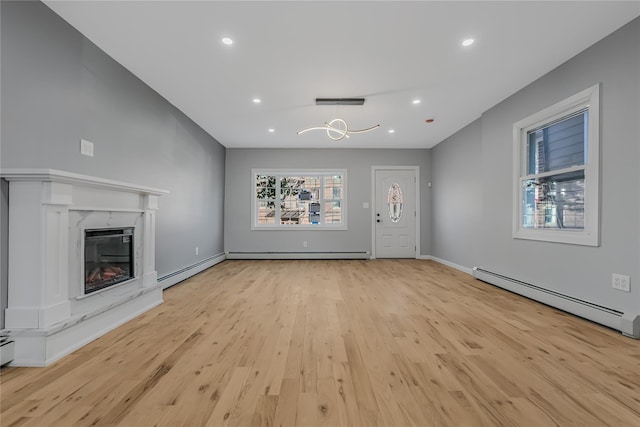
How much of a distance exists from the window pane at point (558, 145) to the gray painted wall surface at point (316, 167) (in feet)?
9.92

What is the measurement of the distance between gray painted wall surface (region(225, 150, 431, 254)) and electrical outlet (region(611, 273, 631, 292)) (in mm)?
4031

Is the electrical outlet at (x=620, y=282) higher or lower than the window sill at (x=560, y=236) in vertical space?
lower

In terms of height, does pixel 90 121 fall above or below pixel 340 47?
below

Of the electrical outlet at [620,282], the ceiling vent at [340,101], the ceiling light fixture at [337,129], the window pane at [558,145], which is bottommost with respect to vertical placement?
the electrical outlet at [620,282]

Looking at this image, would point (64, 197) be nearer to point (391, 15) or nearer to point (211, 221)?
point (391, 15)

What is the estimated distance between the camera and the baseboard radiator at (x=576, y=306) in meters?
2.22

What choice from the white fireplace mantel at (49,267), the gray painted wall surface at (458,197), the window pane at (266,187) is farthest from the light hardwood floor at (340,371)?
the window pane at (266,187)

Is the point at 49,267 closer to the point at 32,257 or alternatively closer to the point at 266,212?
the point at 32,257

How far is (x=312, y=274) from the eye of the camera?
4.69m

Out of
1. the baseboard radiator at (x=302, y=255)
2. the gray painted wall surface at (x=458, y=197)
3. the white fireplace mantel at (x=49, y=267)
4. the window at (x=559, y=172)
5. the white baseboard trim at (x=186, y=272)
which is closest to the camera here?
the white fireplace mantel at (x=49, y=267)

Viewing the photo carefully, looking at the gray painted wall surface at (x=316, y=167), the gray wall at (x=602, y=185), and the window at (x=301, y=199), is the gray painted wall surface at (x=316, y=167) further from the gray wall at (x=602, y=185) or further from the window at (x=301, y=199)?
the gray wall at (x=602, y=185)

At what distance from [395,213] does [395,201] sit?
11.2 inches

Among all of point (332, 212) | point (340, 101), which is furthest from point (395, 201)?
point (340, 101)

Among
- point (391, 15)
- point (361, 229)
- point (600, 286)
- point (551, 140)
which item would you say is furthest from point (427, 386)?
point (361, 229)
